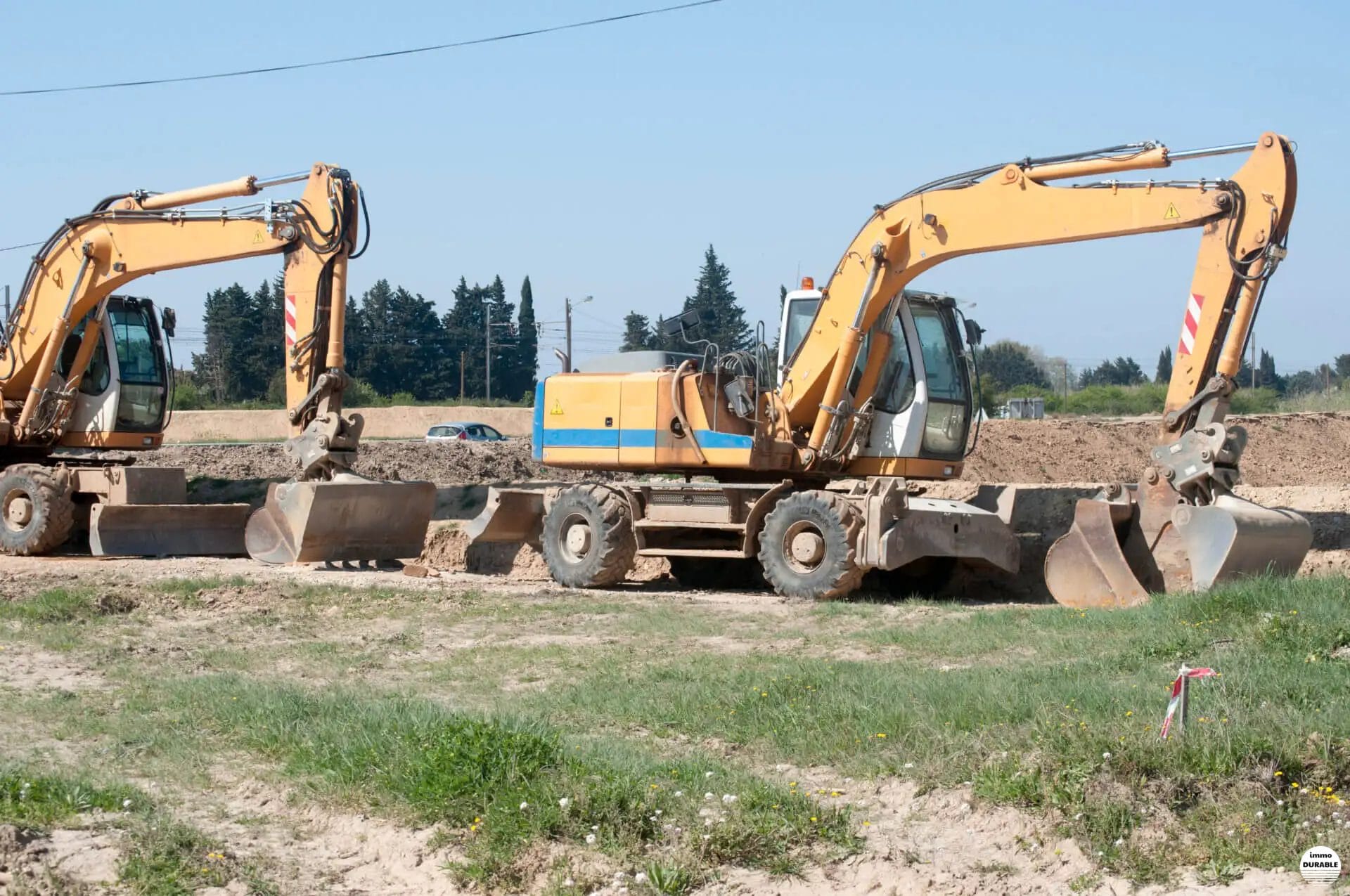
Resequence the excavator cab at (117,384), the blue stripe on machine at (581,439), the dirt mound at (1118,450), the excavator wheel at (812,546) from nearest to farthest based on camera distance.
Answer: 1. the excavator wheel at (812,546)
2. the blue stripe on machine at (581,439)
3. the excavator cab at (117,384)
4. the dirt mound at (1118,450)

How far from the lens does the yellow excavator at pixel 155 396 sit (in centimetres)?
1712

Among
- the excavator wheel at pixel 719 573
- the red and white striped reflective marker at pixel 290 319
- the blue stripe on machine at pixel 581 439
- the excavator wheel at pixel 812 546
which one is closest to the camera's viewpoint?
the excavator wheel at pixel 812 546

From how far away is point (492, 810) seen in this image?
629 cm

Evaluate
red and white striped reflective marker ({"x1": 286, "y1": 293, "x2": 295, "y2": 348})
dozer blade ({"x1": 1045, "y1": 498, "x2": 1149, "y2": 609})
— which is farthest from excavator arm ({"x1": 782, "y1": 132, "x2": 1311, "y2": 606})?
red and white striped reflective marker ({"x1": 286, "y1": 293, "x2": 295, "y2": 348})

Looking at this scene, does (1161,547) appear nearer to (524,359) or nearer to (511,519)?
(511,519)

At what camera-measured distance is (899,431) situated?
15.2 metres

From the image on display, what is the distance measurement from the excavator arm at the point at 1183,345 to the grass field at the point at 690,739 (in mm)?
1427

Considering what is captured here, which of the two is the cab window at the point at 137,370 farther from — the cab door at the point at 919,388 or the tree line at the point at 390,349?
the tree line at the point at 390,349

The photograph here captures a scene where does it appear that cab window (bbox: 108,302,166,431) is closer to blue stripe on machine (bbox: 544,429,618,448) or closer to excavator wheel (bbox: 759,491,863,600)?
blue stripe on machine (bbox: 544,429,618,448)

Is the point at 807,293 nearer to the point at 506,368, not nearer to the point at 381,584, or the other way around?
the point at 381,584

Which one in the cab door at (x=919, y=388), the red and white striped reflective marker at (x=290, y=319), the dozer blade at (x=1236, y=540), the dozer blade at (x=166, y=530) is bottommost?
the dozer blade at (x=166, y=530)

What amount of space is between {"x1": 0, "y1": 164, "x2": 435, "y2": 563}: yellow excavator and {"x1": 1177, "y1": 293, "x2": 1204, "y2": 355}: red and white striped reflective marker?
28.4ft

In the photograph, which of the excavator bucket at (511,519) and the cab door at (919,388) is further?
the excavator bucket at (511,519)

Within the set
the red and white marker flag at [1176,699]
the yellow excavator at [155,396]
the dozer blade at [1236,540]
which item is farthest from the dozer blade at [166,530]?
the red and white marker flag at [1176,699]
